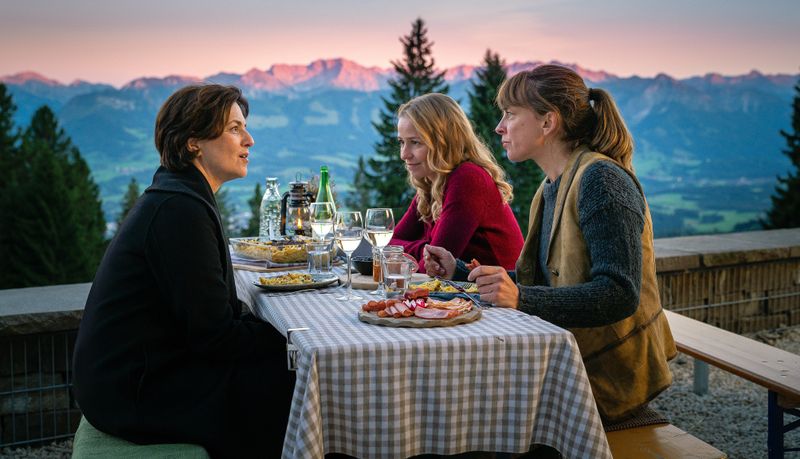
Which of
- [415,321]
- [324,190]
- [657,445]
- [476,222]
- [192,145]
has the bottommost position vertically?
[657,445]

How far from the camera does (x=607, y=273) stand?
207cm

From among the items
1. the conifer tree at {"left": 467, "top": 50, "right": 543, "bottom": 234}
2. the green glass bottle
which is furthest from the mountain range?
the green glass bottle

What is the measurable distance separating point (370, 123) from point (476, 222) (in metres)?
36.1

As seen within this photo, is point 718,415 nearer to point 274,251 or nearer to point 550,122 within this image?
point 550,122

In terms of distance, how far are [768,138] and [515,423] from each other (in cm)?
2709

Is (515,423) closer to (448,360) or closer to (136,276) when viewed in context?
(448,360)

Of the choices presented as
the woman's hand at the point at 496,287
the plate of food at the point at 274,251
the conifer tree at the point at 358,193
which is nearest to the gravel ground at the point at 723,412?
the woman's hand at the point at 496,287

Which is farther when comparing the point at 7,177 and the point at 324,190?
the point at 7,177

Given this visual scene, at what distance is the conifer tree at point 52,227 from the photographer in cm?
2947

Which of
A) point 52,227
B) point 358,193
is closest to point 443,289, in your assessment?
point 52,227

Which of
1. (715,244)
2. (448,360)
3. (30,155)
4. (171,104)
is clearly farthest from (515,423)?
(30,155)

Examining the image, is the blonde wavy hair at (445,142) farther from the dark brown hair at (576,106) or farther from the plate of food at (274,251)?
the dark brown hair at (576,106)

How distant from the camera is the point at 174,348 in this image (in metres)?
2.03

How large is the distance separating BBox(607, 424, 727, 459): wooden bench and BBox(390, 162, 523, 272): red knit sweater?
1135mm
